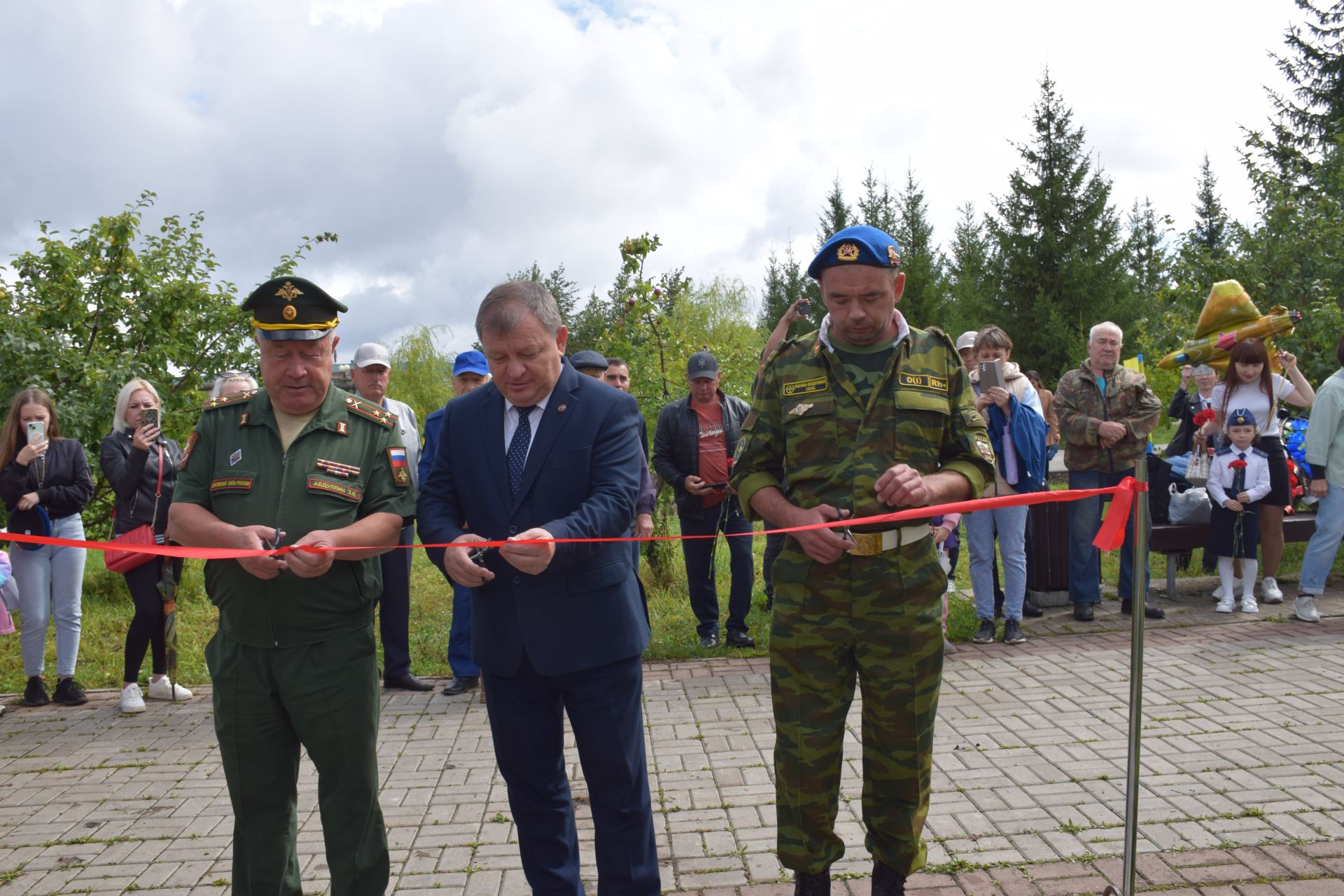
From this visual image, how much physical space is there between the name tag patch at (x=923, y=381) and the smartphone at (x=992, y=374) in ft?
14.3

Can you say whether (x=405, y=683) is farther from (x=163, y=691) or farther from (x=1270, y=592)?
(x=1270, y=592)

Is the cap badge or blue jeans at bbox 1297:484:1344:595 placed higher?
the cap badge

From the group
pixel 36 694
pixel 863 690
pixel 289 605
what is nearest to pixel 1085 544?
pixel 863 690

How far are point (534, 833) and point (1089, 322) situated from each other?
31.5 meters

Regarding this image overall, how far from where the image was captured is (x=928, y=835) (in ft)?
12.7

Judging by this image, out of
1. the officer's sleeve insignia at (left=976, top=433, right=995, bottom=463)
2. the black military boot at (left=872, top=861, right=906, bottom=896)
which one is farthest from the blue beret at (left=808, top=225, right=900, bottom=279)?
the black military boot at (left=872, top=861, right=906, bottom=896)

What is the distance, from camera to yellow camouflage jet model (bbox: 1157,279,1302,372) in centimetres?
939

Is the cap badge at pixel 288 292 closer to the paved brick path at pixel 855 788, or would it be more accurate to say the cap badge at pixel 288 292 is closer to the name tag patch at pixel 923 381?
the name tag patch at pixel 923 381

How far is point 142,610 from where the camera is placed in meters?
6.33

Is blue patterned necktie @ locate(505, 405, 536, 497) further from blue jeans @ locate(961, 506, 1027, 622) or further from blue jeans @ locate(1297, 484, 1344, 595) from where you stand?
blue jeans @ locate(1297, 484, 1344, 595)

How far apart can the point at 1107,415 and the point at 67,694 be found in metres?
8.16

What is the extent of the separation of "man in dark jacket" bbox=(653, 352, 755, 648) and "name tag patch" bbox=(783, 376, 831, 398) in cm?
418

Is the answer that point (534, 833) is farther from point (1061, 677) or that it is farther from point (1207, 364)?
point (1207, 364)

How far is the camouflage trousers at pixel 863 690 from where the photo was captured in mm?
3057
